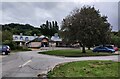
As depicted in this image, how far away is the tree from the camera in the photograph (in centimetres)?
4238

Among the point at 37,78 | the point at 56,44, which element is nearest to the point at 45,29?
the point at 56,44

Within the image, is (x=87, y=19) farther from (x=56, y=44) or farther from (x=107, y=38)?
(x=56, y=44)

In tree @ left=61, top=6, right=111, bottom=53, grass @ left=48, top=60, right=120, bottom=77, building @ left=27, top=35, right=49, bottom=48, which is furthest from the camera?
building @ left=27, top=35, right=49, bottom=48

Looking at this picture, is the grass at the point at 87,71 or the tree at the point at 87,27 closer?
the grass at the point at 87,71

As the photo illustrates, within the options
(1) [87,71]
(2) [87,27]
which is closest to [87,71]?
(1) [87,71]

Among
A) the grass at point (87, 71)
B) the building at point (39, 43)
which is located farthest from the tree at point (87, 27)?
the building at point (39, 43)

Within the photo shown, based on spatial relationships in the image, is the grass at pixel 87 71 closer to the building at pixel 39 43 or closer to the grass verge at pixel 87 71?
the grass verge at pixel 87 71

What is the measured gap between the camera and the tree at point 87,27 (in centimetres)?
4238

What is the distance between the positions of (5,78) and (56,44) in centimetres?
10340

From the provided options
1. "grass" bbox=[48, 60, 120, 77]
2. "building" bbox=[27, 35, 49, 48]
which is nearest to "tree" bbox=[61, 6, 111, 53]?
"grass" bbox=[48, 60, 120, 77]

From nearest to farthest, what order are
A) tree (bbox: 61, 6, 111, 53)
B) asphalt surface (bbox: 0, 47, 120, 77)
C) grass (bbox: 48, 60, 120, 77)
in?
1. grass (bbox: 48, 60, 120, 77)
2. asphalt surface (bbox: 0, 47, 120, 77)
3. tree (bbox: 61, 6, 111, 53)

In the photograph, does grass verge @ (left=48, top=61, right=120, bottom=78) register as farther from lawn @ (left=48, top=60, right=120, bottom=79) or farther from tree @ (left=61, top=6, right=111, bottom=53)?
tree @ (left=61, top=6, right=111, bottom=53)

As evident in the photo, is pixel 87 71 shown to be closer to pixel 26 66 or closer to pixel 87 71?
pixel 87 71

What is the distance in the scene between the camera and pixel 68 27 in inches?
1747
